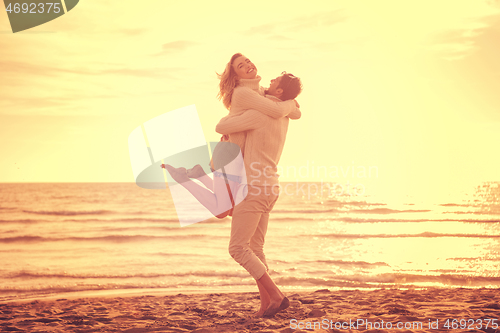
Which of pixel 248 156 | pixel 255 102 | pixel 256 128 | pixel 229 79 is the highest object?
pixel 229 79

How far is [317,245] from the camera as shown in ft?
40.0

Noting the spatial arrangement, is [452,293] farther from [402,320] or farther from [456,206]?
[456,206]

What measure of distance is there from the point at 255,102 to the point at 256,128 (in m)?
0.22

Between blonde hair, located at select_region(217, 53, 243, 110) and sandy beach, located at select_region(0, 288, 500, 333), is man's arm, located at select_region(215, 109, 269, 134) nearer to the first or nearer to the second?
blonde hair, located at select_region(217, 53, 243, 110)

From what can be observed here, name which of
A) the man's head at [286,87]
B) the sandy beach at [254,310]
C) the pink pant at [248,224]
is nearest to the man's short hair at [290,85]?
the man's head at [286,87]

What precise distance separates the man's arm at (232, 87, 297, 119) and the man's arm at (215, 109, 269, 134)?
5 cm

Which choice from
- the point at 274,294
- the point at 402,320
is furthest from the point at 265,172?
the point at 402,320

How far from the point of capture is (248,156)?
3.41 m

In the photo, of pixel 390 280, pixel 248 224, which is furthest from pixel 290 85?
pixel 390 280

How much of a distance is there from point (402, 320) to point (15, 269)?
27.9 feet

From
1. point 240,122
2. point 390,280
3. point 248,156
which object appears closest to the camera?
point 240,122

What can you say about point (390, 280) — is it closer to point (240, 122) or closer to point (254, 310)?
point (254, 310)

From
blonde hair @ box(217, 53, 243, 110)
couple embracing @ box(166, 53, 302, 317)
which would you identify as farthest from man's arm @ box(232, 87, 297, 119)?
blonde hair @ box(217, 53, 243, 110)

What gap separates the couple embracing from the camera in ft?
10.9
